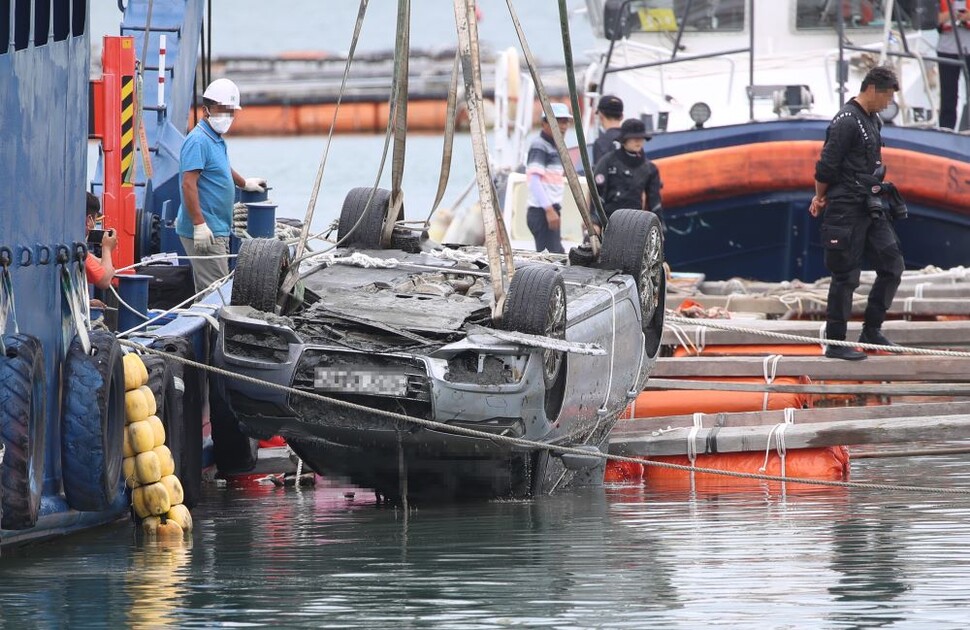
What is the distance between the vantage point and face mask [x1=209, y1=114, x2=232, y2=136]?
448 inches

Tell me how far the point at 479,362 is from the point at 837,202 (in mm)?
3994

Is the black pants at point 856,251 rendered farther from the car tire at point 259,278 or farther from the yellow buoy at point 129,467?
the yellow buoy at point 129,467

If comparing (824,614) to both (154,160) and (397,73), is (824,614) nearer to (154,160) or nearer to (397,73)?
(397,73)

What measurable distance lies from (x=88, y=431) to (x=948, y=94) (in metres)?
14.0

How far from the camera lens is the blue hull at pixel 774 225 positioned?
1802cm

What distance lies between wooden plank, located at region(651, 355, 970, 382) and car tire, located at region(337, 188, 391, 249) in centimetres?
280

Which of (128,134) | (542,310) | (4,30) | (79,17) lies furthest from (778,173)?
(4,30)

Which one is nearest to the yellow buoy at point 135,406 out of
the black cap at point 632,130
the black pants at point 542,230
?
the black cap at point 632,130

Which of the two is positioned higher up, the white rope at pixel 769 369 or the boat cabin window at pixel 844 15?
the boat cabin window at pixel 844 15

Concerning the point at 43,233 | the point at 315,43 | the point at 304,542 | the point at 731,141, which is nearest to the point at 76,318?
Answer: the point at 43,233

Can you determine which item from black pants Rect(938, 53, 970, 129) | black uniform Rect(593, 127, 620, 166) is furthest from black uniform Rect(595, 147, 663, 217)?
black pants Rect(938, 53, 970, 129)

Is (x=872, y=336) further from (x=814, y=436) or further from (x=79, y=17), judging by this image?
(x=79, y=17)

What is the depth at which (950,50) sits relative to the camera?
19.6m

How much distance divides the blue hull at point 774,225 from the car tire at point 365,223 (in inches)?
307
